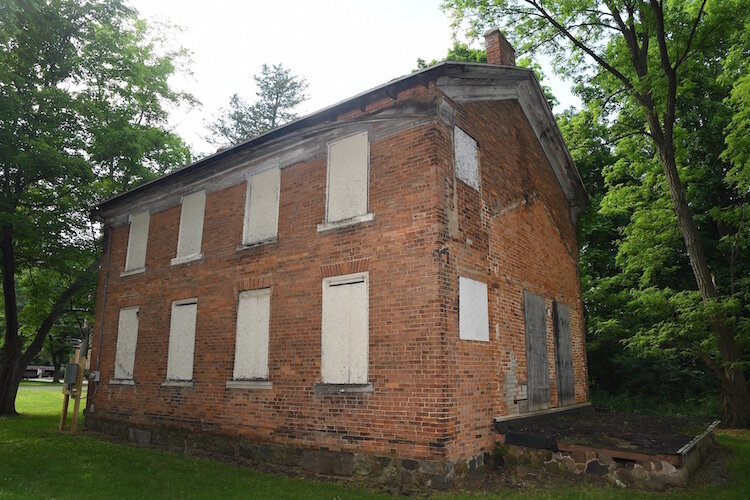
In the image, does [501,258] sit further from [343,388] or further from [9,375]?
[9,375]

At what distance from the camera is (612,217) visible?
2248 centimetres

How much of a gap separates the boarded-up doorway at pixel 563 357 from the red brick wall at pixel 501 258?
336 mm

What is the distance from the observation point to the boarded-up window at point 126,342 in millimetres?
13367

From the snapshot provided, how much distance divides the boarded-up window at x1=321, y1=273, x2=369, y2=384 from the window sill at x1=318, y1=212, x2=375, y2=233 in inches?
37.8

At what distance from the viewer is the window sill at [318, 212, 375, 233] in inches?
348

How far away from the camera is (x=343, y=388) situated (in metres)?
8.48

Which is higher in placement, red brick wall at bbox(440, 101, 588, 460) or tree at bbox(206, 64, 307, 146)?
tree at bbox(206, 64, 307, 146)

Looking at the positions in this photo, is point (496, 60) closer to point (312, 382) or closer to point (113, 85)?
point (312, 382)

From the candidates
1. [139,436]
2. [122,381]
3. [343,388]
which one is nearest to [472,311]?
[343,388]

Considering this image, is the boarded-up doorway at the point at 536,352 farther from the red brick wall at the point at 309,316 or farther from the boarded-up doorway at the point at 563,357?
the red brick wall at the point at 309,316

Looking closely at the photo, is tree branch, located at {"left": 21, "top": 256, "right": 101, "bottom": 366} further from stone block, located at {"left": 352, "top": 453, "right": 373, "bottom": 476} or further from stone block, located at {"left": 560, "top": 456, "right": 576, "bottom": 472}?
stone block, located at {"left": 560, "top": 456, "right": 576, "bottom": 472}

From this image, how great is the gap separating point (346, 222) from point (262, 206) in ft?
9.10

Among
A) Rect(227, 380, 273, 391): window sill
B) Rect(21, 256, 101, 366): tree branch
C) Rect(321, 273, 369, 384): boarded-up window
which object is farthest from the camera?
Rect(21, 256, 101, 366): tree branch

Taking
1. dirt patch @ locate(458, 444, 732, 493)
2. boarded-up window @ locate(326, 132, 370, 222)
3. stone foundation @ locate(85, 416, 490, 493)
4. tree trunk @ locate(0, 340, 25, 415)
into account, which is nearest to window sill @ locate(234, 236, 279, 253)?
boarded-up window @ locate(326, 132, 370, 222)
